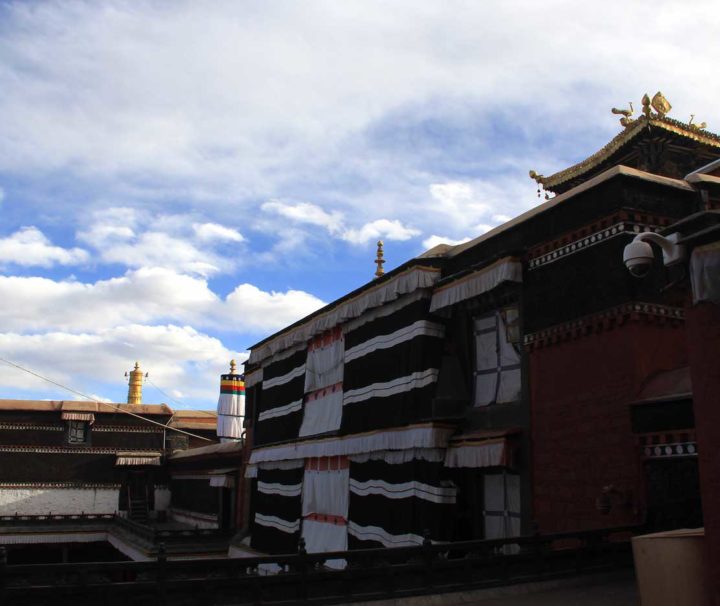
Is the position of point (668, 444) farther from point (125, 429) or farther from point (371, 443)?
point (125, 429)

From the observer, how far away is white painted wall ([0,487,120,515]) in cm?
3809

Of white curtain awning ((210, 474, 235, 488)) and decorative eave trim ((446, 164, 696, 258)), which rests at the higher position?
decorative eave trim ((446, 164, 696, 258))

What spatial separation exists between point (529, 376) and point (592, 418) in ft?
5.89

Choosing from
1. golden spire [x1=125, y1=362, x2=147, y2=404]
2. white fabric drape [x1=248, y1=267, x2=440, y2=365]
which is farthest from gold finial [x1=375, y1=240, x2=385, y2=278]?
golden spire [x1=125, y1=362, x2=147, y2=404]

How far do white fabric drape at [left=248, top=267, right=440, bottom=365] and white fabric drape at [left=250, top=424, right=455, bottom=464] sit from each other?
3135 millimetres

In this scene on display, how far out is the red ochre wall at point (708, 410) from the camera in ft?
21.9

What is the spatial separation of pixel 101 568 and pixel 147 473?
3436cm

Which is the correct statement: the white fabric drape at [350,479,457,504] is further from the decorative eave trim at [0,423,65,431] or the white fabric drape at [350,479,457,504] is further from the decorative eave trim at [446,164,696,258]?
the decorative eave trim at [0,423,65,431]

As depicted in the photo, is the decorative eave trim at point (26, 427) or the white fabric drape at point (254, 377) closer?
the white fabric drape at point (254, 377)

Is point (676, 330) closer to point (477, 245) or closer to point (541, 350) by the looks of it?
point (541, 350)

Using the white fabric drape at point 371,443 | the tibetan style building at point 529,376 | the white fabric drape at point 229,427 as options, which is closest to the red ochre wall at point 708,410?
the tibetan style building at point 529,376

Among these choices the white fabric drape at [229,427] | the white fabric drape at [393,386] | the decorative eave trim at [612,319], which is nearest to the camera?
the decorative eave trim at [612,319]

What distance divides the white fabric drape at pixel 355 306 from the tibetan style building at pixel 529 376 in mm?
57

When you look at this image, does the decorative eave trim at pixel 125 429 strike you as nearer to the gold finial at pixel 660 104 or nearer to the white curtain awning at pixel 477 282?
the white curtain awning at pixel 477 282
